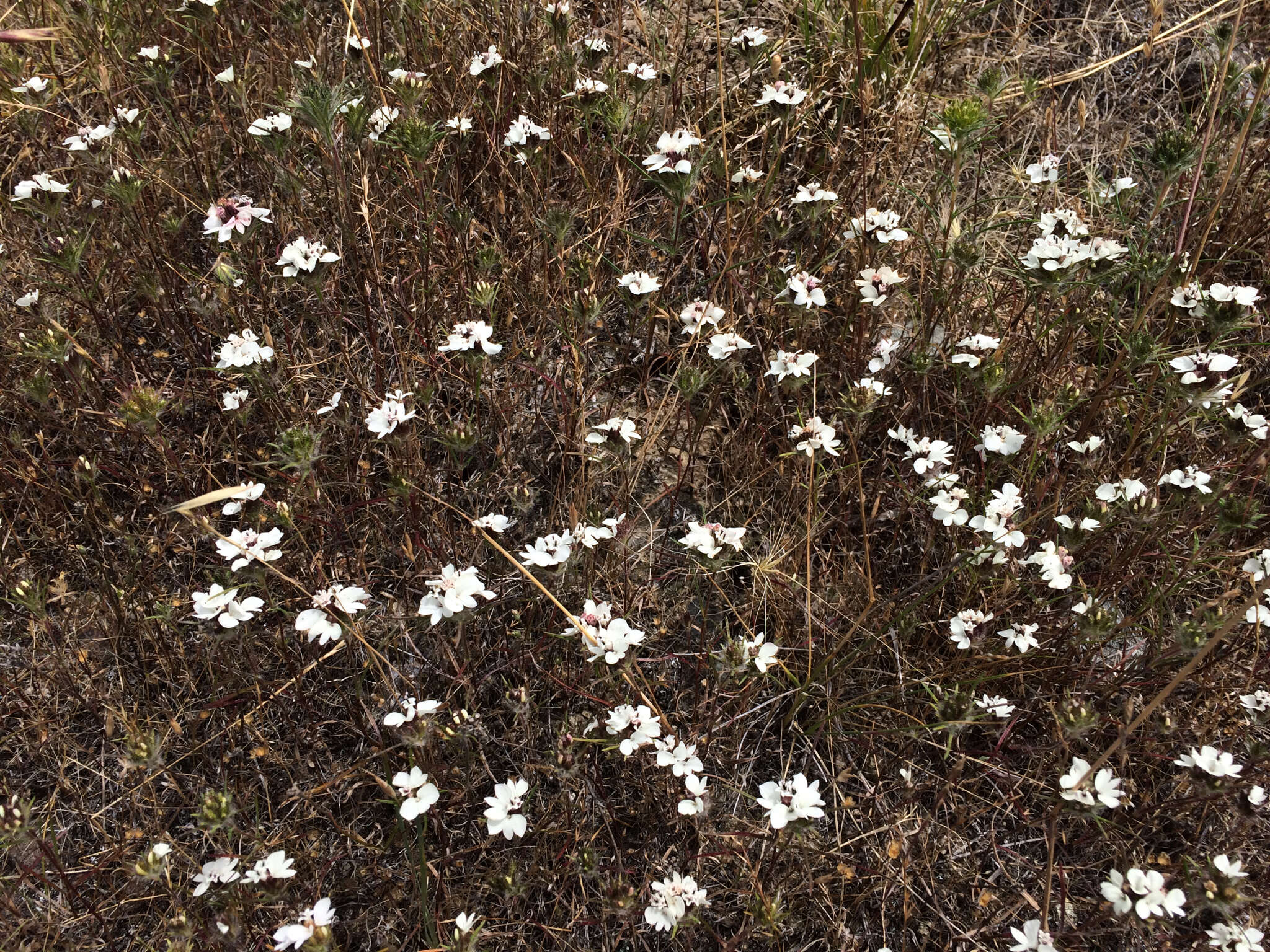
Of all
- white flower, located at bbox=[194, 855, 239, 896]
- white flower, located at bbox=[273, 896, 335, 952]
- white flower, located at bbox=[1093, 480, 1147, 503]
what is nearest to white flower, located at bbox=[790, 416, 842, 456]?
white flower, located at bbox=[1093, 480, 1147, 503]

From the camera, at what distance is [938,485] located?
9.32ft

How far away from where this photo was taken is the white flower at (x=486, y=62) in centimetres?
338

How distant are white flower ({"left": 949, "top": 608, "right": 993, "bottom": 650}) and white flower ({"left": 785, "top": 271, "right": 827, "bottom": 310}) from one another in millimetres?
1100

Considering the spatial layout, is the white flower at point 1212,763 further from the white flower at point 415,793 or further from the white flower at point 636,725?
the white flower at point 415,793

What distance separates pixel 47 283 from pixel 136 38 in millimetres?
1256

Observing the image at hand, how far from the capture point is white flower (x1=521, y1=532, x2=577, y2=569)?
2.61 meters

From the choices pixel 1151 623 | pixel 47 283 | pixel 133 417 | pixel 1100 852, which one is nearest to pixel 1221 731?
pixel 1151 623

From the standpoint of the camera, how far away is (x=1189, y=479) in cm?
267

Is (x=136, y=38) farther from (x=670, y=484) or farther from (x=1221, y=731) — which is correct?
(x=1221, y=731)

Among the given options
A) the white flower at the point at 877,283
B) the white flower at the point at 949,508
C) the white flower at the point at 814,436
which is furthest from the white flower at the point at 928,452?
the white flower at the point at 877,283

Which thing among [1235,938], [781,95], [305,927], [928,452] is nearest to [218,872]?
[305,927]

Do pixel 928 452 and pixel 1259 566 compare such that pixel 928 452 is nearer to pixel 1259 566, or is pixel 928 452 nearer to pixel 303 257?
pixel 1259 566

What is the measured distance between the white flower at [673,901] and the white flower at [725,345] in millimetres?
1574

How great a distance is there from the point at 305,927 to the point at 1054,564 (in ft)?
7.31
